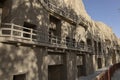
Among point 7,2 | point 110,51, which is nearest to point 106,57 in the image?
point 110,51

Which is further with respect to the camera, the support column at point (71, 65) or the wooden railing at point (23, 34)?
the support column at point (71, 65)

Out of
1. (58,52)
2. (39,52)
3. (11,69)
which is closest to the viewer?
(11,69)

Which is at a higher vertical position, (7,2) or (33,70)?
(7,2)

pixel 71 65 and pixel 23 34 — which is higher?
pixel 23 34

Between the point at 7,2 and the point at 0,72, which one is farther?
the point at 7,2

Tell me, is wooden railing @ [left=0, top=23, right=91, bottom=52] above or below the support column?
above

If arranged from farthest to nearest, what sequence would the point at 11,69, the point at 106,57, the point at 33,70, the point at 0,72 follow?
the point at 106,57
the point at 33,70
the point at 11,69
the point at 0,72

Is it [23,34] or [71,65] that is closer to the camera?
[23,34]

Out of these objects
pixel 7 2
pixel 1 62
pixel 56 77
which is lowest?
pixel 56 77

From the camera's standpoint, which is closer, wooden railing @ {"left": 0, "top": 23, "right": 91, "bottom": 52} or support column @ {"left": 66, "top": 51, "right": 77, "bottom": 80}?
wooden railing @ {"left": 0, "top": 23, "right": 91, "bottom": 52}

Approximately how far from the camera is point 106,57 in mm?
45844

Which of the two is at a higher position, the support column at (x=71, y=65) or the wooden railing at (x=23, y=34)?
the wooden railing at (x=23, y=34)

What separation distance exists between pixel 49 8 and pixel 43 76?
27.0 feet

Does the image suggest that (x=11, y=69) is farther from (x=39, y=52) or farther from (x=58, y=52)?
(x=58, y=52)
